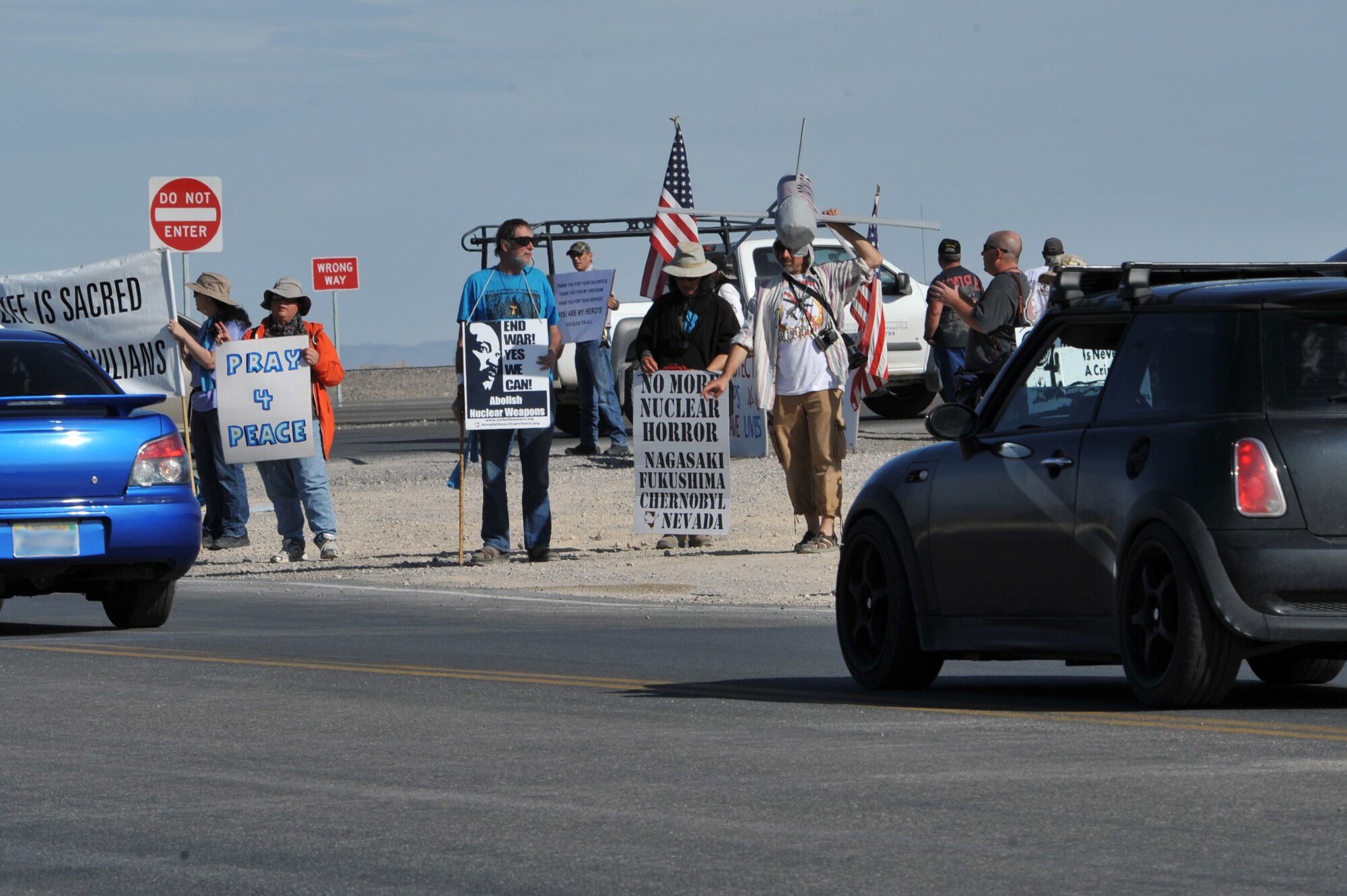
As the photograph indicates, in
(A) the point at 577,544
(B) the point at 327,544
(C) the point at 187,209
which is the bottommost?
(A) the point at 577,544

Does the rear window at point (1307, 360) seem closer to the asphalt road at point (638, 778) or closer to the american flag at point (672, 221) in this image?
the asphalt road at point (638, 778)

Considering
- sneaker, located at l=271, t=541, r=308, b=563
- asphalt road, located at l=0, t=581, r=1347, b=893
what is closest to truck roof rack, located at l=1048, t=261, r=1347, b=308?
asphalt road, located at l=0, t=581, r=1347, b=893

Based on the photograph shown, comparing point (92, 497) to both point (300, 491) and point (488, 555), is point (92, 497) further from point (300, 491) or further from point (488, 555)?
point (300, 491)

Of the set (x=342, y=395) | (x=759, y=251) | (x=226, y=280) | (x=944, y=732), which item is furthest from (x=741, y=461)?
(x=342, y=395)

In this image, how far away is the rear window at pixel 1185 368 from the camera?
7812 millimetres

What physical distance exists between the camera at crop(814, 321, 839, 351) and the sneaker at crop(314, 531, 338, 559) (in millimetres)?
3779

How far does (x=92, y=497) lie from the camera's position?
39.5 feet

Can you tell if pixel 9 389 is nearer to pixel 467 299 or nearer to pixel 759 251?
pixel 467 299

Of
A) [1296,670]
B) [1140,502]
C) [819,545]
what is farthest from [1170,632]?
[819,545]

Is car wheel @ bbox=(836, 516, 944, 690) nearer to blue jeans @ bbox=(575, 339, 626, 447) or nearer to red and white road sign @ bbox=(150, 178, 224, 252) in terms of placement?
red and white road sign @ bbox=(150, 178, 224, 252)

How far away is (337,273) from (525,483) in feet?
93.4

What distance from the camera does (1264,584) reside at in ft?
24.8

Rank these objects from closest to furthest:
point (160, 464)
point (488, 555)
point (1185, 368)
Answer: point (1185, 368)
point (160, 464)
point (488, 555)

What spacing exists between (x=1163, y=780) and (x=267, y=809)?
240 centimetres
